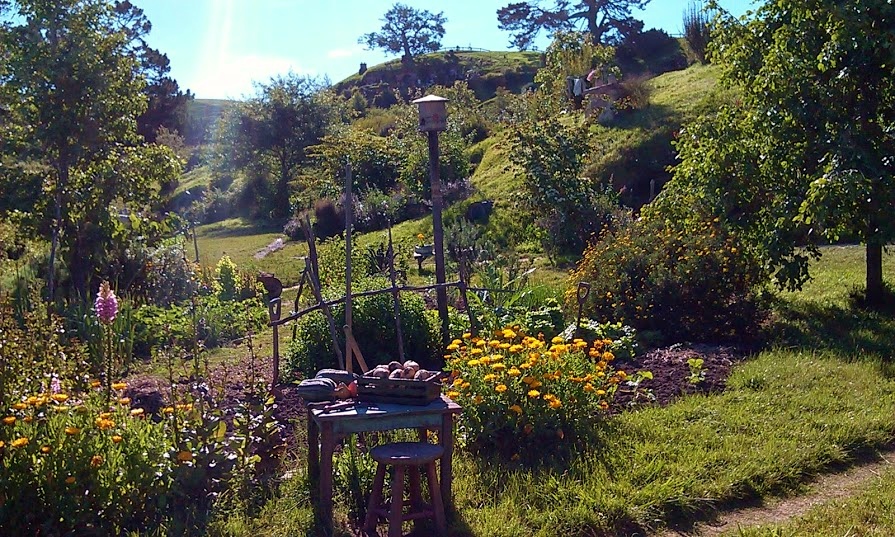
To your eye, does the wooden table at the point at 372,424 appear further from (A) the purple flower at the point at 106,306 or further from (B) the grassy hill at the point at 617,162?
(B) the grassy hill at the point at 617,162

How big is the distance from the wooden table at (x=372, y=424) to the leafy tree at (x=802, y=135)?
427 centimetres

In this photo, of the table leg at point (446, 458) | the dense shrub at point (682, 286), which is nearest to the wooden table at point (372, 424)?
the table leg at point (446, 458)

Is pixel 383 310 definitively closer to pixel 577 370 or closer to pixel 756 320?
pixel 577 370

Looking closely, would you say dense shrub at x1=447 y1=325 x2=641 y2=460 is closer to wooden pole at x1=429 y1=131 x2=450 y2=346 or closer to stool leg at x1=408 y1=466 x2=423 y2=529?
stool leg at x1=408 y1=466 x2=423 y2=529

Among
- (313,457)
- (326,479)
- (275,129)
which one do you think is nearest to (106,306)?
(313,457)

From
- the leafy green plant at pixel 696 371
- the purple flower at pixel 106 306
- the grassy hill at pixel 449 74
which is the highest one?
the grassy hill at pixel 449 74

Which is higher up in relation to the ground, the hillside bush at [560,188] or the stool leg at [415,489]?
the hillside bush at [560,188]

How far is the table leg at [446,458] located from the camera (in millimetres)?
4055

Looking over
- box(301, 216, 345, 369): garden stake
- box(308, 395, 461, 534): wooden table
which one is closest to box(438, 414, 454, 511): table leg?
box(308, 395, 461, 534): wooden table

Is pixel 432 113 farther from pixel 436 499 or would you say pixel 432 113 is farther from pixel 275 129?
pixel 275 129

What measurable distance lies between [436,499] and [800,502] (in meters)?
1.98

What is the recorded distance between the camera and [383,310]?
703 cm

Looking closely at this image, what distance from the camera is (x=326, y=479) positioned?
155 inches

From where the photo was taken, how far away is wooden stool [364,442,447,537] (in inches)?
148
